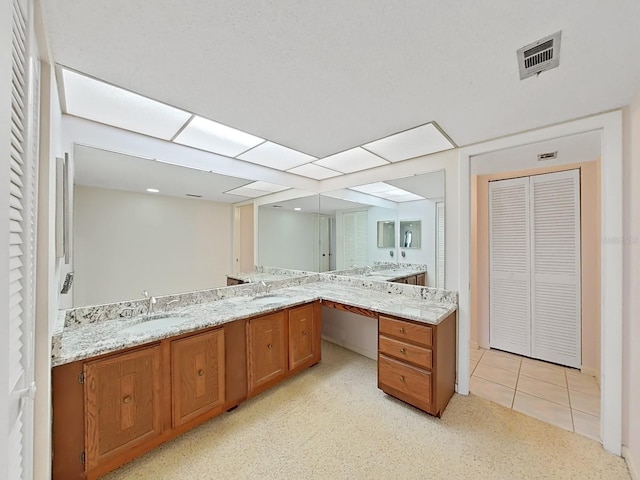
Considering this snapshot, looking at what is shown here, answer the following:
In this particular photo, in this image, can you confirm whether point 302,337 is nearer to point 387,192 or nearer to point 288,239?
point 288,239

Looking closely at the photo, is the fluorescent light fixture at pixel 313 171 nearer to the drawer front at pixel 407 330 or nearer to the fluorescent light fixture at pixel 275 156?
the fluorescent light fixture at pixel 275 156

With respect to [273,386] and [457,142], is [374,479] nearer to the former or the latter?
[273,386]

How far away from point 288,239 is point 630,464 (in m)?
3.42

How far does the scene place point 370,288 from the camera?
315 cm

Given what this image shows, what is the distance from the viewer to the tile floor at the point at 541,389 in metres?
2.04

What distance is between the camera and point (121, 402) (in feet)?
4.96

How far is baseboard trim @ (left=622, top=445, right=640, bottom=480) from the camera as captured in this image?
59.0 inches

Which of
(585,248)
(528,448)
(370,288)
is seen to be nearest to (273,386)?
(370,288)

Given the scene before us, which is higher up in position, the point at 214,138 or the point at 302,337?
the point at 214,138

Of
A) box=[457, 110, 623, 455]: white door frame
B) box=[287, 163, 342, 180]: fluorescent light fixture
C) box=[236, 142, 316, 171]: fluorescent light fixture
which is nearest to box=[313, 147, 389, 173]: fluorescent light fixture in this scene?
box=[287, 163, 342, 180]: fluorescent light fixture

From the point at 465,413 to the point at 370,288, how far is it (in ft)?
4.80

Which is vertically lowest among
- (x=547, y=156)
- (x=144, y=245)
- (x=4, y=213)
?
(x=144, y=245)

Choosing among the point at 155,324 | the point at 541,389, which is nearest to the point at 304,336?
the point at 155,324

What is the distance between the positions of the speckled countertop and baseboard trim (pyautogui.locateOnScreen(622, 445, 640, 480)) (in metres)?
1.26
